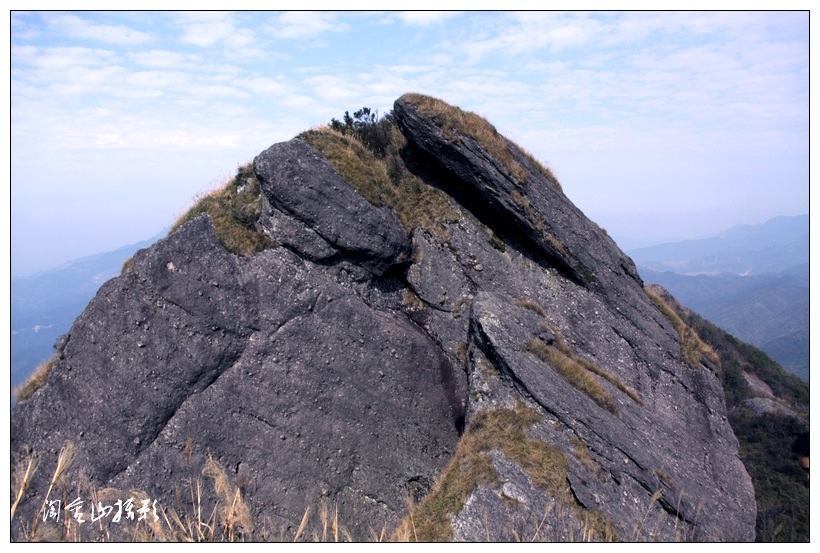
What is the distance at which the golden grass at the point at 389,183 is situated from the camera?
61.5 feet

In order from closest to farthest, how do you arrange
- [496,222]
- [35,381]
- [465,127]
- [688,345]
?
[35,381] → [465,127] → [496,222] → [688,345]

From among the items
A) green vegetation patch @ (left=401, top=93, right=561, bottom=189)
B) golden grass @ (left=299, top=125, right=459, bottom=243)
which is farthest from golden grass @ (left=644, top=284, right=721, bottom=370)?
golden grass @ (left=299, top=125, right=459, bottom=243)

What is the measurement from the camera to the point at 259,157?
1761 cm

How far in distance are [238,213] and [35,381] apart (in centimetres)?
754

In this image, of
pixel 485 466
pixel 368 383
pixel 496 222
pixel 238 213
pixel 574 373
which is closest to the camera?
pixel 485 466

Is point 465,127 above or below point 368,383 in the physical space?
above

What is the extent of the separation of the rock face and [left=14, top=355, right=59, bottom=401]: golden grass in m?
0.34

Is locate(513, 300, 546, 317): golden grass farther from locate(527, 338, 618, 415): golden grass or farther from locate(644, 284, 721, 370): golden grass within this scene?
locate(644, 284, 721, 370): golden grass

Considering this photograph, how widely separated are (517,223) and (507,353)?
6171mm

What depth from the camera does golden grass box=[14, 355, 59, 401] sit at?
14.7 metres

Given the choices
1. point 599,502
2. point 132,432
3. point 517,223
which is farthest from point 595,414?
point 132,432

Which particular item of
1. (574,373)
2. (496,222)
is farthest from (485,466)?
(496,222)

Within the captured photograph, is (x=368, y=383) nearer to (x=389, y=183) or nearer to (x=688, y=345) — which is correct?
(x=389, y=183)

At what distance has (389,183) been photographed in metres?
20.3
